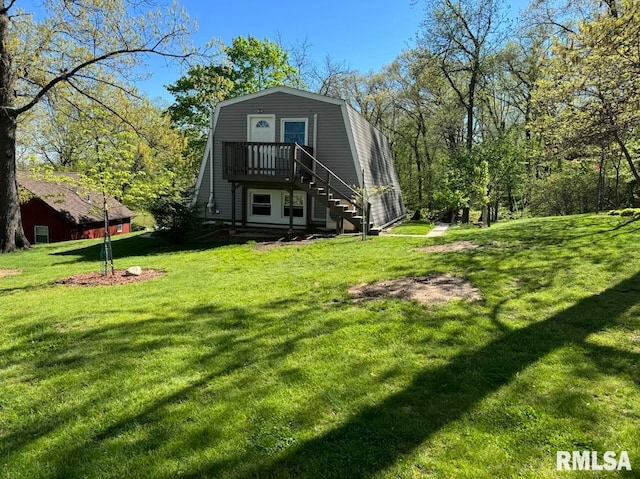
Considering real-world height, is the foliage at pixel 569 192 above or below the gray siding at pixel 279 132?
below

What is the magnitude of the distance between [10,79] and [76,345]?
1262cm

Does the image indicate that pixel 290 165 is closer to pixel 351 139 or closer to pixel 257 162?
pixel 257 162

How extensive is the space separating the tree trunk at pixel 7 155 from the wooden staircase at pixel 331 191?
9241 millimetres

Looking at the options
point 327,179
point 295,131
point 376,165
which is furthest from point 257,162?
point 376,165

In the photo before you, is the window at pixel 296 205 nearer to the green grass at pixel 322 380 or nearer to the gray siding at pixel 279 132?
the gray siding at pixel 279 132

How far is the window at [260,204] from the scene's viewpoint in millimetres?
15805

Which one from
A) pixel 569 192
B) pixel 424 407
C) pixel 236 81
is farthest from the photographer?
pixel 236 81

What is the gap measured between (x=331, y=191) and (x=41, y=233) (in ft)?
69.2

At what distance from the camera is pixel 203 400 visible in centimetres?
328

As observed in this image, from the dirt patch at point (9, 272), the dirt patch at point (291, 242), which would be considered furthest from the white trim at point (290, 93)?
the dirt patch at point (9, 272)

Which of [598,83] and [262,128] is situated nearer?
[598,83]

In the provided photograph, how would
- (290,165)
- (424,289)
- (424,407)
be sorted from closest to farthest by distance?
(424,407) → (424,289) → (290,165)

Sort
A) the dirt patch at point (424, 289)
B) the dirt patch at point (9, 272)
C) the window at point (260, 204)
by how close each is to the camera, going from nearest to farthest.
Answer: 1. the dirt patch at point (424, 289)
2. the dirt patch at point (9, 272)
3. the window at point (260, 204)

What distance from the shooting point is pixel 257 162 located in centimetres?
1430
